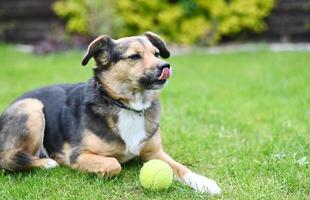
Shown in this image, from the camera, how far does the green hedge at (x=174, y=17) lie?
12430 millimetres

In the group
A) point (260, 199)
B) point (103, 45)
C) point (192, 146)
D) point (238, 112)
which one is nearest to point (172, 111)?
point (238, 112)

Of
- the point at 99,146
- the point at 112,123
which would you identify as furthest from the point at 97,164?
the point at 112,123

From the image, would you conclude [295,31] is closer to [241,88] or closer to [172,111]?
[241,88]

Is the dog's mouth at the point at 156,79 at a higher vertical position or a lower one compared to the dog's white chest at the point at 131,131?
higher

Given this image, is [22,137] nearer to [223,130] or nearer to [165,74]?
[165,74]

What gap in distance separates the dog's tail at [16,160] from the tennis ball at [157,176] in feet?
3.25

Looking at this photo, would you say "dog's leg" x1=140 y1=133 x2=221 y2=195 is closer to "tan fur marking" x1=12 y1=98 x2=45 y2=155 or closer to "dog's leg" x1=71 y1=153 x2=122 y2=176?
"dog's leg" x1=71 y1=153 x2=122 y2=176

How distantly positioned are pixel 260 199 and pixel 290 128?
75.3 inches

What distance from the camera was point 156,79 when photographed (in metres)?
3.78

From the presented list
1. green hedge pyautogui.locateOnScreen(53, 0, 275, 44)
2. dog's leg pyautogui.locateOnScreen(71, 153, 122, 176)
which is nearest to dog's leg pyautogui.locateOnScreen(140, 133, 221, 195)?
dog's leg pyautogui.locateOnScreen(71, 153, 122, 176)

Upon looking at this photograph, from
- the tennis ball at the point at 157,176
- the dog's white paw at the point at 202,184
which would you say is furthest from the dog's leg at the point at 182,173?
the tennis ball at the point at 157,176

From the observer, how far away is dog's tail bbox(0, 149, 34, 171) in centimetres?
382

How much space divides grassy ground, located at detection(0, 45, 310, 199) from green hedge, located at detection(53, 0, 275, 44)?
269 centimetres

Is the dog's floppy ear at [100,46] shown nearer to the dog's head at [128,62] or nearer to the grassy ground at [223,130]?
the dog's head at [128,62]
